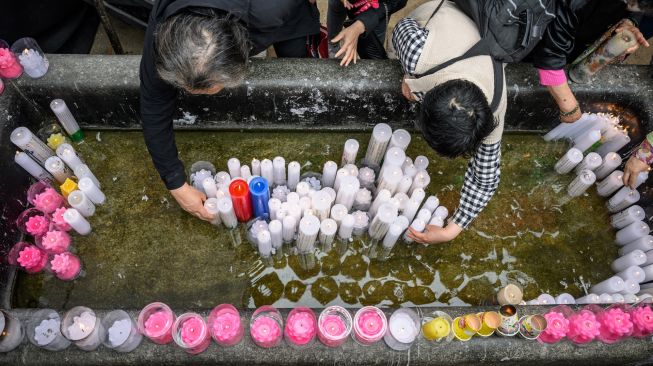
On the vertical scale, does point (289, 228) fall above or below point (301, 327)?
above

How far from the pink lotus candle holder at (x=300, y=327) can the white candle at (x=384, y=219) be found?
0.57 meters

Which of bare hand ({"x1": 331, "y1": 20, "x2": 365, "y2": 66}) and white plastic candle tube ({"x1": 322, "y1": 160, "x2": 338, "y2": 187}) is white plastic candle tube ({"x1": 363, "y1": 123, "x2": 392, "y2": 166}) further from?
bare hand ({"x1": 331, "y1": 20, "x2": 365, "y2": 66})

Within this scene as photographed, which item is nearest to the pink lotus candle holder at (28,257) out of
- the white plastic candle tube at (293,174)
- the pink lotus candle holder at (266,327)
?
the pink lotus candle holder at (266,327)

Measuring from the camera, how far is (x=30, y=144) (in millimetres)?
2271

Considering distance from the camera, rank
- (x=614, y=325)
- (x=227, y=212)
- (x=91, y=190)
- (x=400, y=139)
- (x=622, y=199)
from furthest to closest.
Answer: (x=622, y=199) < (x=400, y=139) < (x=91, y=190) < (x=227, y=212) < (x=614, y=325)

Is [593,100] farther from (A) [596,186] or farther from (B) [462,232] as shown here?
(B) [462,232]

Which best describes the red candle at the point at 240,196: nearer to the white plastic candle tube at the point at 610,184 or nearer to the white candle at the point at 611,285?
the white candle at the point at 611,285

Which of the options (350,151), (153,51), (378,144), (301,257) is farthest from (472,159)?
(153,51)

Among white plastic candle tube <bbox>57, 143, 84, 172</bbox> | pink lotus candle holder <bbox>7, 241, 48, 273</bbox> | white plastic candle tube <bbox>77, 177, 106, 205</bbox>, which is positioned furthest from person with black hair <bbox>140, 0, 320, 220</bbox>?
pink lotus candle holder <bbox>7, 241, 48, 273</bbox>

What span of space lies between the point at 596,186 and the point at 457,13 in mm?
1464

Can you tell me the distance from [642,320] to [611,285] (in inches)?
11.7

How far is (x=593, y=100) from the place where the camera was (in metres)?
2.63

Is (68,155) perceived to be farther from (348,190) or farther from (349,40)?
(349,40)

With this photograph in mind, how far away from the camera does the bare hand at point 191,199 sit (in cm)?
218
